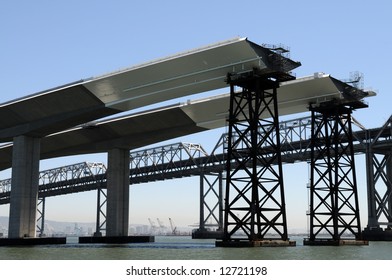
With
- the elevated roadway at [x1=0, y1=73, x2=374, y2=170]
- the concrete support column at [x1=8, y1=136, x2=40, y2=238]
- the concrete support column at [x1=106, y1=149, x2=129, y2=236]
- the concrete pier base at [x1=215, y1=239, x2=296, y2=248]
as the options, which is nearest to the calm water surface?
the concrete pier base at [x1=215, y1=239, x2=296, y2=248]

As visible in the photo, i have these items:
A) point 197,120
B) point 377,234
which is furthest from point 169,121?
point 377,234

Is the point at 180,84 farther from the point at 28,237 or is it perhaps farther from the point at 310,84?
the point at 28,237

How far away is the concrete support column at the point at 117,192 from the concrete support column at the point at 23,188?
1505 cm

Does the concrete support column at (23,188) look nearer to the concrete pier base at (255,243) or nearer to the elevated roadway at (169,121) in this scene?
the elevated roadway at (169,121)

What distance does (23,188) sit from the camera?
2697 inches

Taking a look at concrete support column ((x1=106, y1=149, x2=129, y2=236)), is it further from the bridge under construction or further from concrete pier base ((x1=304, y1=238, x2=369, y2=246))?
concrete pier base ((x1=304, y1=238, x2=369, y2=246))

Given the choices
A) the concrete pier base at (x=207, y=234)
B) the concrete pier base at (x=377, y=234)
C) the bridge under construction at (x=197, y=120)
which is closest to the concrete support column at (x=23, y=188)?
the bridge under construction at (x=197, y=120)

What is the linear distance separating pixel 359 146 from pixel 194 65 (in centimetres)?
6026

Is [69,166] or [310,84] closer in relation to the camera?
[310,84]

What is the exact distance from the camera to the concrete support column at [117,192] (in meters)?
83.6

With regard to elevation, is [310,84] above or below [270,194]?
above

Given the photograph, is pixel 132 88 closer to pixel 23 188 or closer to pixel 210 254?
pixel 23 188

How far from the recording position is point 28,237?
225 ft
